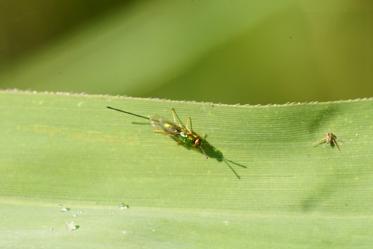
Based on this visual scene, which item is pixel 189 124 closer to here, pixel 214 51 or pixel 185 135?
pixel 185 135

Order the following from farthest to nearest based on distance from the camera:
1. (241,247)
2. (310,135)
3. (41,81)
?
(41,81) < (310,135) < (241,247)

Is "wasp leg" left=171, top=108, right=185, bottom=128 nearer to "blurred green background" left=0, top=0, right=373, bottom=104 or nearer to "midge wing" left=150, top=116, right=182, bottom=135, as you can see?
"midge wing" left=150, top=116, right=182, bottom=135

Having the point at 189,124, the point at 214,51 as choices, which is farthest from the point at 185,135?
the point at 214,51

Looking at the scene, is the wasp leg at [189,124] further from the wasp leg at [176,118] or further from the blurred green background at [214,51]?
the blurred green background at [214,51]

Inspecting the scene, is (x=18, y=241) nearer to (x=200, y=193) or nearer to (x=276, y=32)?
(x=200, y=193)

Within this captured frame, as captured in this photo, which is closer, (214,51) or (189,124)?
(189,124)

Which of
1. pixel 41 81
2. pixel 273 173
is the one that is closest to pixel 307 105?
pixel 273 173
